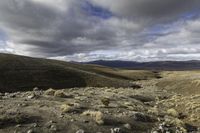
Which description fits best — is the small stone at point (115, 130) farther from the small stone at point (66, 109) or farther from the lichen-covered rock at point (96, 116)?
the small stone at point (66, 109)

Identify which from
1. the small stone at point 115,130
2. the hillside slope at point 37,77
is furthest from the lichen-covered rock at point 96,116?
the hillside slope at point 37,77

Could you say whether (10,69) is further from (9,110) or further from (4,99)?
(9,110)

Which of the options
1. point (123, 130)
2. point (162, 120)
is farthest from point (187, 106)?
point (123, 130)

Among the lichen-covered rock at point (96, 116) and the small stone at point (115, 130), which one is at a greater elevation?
the lichen-covered rock at point (96, 116)

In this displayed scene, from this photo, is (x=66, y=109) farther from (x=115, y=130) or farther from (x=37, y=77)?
(x=37, y=77)

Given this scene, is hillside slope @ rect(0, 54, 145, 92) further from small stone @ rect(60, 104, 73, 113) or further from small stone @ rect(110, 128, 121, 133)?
small stone @ rect(110, 128, 121, 133)

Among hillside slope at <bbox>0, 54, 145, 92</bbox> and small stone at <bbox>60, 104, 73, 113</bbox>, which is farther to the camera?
hillside slope at <bbox>0, 54, 145, 92</bbox>

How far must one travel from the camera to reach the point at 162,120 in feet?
83.1

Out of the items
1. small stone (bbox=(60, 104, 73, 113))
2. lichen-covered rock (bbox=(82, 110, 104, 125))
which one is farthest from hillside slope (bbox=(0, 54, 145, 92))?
lichen-covered rock (bbox=(82, 110, 104, 125))

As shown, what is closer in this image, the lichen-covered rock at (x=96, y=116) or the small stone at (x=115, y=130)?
the small stone at (x=115, y=130)

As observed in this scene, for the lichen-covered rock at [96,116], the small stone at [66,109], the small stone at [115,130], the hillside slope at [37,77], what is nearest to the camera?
the small stone at [115,130]

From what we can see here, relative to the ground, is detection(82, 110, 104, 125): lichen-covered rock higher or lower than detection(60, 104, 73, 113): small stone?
lower

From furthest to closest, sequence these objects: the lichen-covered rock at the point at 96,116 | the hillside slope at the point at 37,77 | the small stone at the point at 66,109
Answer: the hillside slope at the point at 37,77
the small stone at the point at 66,109
the lichen-covered rock at the point at 96,116

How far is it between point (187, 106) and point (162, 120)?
9.69m
